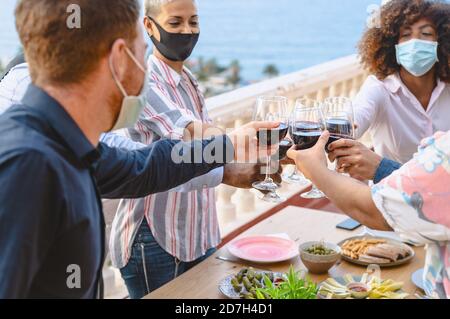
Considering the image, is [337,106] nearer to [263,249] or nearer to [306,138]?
[306,138]

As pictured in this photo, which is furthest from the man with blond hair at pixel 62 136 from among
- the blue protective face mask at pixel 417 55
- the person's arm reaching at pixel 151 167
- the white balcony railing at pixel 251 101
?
the blue protective face mask at pixel 417 55

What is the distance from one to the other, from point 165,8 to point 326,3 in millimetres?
4706

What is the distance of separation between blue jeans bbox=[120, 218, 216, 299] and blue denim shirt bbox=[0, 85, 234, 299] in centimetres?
68

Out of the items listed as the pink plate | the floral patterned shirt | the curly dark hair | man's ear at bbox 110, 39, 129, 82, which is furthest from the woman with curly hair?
man's ear at bbox 110, 39, 129, 82

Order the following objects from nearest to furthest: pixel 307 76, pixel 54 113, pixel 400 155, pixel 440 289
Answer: pixel 54 113 < pixel 440 289 < pixel 400 155 < pixel 307 76

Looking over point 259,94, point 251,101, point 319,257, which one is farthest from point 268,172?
point 259,94

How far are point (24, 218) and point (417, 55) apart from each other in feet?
6.20

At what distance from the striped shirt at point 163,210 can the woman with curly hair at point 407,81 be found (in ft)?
2.60

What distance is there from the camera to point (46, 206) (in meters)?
0.99

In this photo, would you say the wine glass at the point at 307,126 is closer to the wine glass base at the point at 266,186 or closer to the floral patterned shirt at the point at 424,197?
the wine glass base at the point at 266,186

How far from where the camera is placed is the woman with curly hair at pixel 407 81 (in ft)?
7.82
